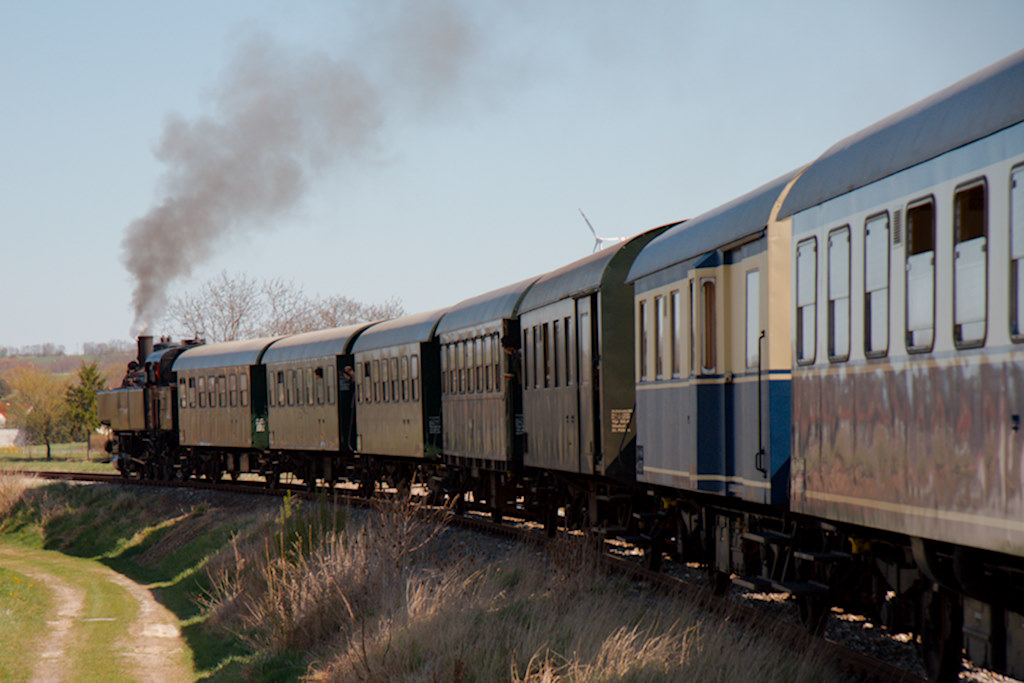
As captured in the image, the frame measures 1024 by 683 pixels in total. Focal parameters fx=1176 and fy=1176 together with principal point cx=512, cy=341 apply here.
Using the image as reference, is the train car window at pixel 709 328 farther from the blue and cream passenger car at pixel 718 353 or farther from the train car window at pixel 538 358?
the train car window at pixel 538 358

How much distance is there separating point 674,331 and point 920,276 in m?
4.71

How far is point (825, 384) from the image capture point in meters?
7.84

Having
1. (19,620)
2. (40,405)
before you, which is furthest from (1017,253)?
(40,405)

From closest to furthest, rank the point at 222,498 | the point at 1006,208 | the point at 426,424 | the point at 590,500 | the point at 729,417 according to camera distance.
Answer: the point at 1006,208
the point at 729,417
the point at 590,500
the point at 426,424
the point at 222,498

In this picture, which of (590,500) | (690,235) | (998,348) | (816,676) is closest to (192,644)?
(590,500)

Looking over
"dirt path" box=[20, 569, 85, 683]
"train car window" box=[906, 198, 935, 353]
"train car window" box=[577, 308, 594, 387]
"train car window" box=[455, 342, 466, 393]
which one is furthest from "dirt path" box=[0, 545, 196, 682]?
"train car window" box=[906, 198, 935, 353]

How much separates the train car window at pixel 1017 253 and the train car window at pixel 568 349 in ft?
30.6

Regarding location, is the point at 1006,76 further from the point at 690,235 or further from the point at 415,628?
the point at 415,628

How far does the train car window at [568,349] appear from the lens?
589 inches

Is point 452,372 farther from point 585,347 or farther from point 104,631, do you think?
point 104,631

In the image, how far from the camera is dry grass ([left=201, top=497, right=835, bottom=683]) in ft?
27.2

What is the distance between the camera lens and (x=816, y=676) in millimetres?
7852

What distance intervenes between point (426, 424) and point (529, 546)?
7.66 metres

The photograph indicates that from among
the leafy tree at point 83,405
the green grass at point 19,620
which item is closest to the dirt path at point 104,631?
the green grass at point 19,620
